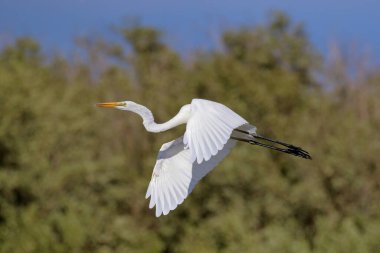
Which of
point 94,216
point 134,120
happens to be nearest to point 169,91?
point 134,120

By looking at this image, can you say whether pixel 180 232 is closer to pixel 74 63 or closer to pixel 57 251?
pixel 57 251

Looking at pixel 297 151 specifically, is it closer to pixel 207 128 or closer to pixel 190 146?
pixel 207 128

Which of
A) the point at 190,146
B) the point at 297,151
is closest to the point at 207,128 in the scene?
the point at 190,146

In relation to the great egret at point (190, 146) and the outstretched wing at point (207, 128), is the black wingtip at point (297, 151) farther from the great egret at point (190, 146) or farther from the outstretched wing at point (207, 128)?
the outstretched wing at point (207, 128)

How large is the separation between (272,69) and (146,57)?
4233 mm

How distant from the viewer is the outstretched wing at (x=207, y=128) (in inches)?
193

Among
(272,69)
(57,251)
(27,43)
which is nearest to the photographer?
(57,251)

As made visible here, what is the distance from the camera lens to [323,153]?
16859 millimetres

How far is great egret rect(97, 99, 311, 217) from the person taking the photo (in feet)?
16.5

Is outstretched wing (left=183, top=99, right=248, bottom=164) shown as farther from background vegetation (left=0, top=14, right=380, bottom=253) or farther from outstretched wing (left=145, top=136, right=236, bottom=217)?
background vegetation (left=0, top=14, right=380, bottom=253)

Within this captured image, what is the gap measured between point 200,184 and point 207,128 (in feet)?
36.8

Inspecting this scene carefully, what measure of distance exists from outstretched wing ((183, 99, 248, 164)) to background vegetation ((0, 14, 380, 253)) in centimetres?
721

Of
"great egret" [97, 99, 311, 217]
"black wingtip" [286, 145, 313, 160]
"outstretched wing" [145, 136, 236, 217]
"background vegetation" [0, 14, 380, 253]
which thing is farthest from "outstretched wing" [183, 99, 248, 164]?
"background vegetation" [0, 14, 380, 253]

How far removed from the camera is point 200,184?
16.3 meters
